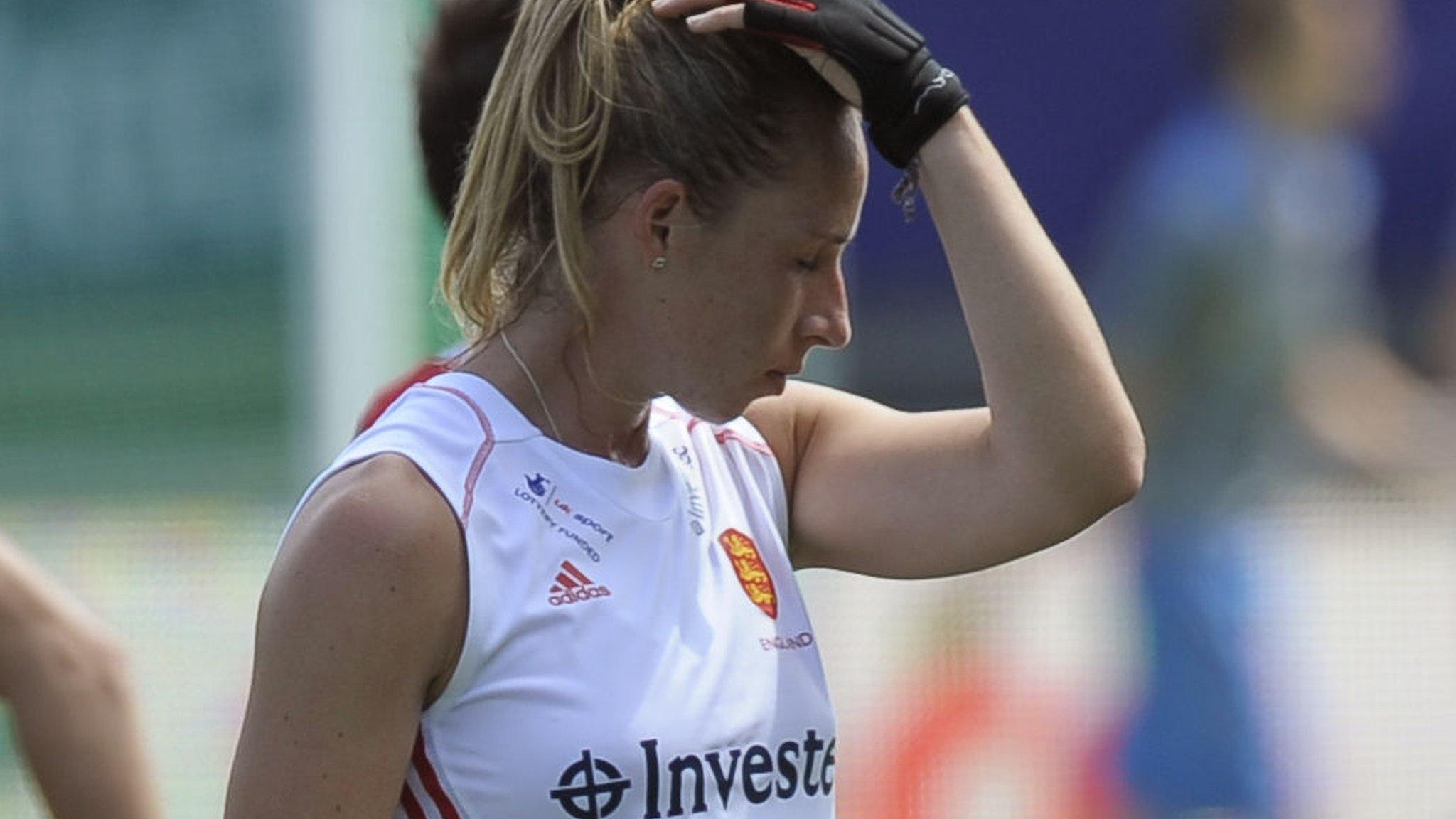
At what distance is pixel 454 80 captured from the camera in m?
2.56

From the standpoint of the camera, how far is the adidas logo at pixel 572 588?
69.7 inches

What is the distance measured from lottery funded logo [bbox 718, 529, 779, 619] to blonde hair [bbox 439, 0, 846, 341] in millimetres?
234

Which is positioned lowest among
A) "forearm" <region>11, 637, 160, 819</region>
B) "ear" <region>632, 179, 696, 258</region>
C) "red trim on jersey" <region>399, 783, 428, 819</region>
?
"forearm" <region>11, 637, 160, 819</region>

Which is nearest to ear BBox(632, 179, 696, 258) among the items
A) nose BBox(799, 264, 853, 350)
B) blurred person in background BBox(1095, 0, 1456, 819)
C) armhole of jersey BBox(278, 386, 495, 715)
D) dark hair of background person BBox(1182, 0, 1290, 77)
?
nose BBox(799, 264, 853, 350)

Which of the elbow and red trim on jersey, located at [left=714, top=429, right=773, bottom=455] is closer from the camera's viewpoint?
the elbow

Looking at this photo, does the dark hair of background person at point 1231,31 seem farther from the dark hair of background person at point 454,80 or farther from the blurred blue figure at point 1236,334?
the dark hair of background person at point 454,80

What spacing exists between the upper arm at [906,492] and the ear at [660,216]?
293mm

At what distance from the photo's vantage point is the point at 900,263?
4.49m

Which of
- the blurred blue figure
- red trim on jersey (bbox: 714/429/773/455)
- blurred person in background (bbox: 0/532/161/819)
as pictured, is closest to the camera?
red trim on jersey (bbox: 714/429/773/455)

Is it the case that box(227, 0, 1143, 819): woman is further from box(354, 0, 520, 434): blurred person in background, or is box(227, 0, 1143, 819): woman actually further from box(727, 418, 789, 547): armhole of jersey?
box(354, 0, 520, 434): blurred person in background

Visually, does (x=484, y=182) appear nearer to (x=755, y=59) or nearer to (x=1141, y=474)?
(x=755, y=59)

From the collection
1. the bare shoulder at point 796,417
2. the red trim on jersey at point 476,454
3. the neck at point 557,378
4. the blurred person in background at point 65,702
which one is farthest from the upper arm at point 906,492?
the blurred person in background at point 65,702

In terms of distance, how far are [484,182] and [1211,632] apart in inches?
107

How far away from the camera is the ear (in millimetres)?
1804
